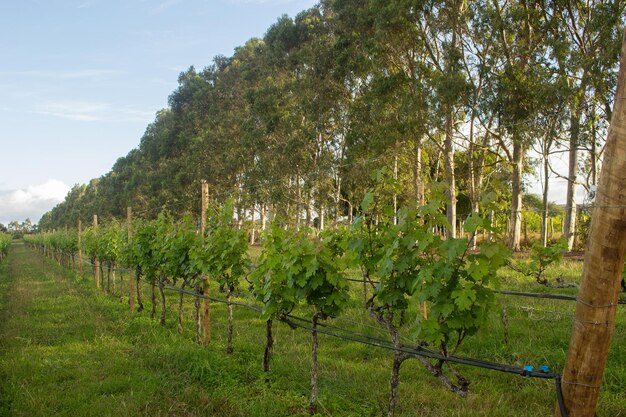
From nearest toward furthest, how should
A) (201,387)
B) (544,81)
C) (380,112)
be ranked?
(201,387)
(544,81)
(380,112)

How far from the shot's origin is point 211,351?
27.6 ft

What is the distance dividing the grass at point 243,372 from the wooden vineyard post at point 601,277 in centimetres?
135

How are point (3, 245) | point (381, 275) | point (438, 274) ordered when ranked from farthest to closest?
point (3, 245), point (381, 275), point (438, 274)

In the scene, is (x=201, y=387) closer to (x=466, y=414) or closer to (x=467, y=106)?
(x=466, y=414)

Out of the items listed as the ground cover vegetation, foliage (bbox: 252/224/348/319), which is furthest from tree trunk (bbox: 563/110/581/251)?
foliage (bbox: 252/224/348/319)

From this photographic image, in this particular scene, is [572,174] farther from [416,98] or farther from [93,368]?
[93,368]

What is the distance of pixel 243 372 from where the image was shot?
288 inches

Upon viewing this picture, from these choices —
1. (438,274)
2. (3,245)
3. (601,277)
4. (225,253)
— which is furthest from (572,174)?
(3,245)

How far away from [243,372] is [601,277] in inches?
219

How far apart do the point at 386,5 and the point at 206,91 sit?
76.9 ft

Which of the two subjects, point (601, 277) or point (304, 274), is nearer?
point (601, 277)

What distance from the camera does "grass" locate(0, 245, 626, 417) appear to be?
589 cm

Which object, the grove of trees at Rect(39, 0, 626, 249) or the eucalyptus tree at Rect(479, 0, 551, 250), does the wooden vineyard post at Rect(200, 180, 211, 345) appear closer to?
the grove of trees at Rect(39, 0, 626, 249)

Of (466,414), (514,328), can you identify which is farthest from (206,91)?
Result: (466,414)
